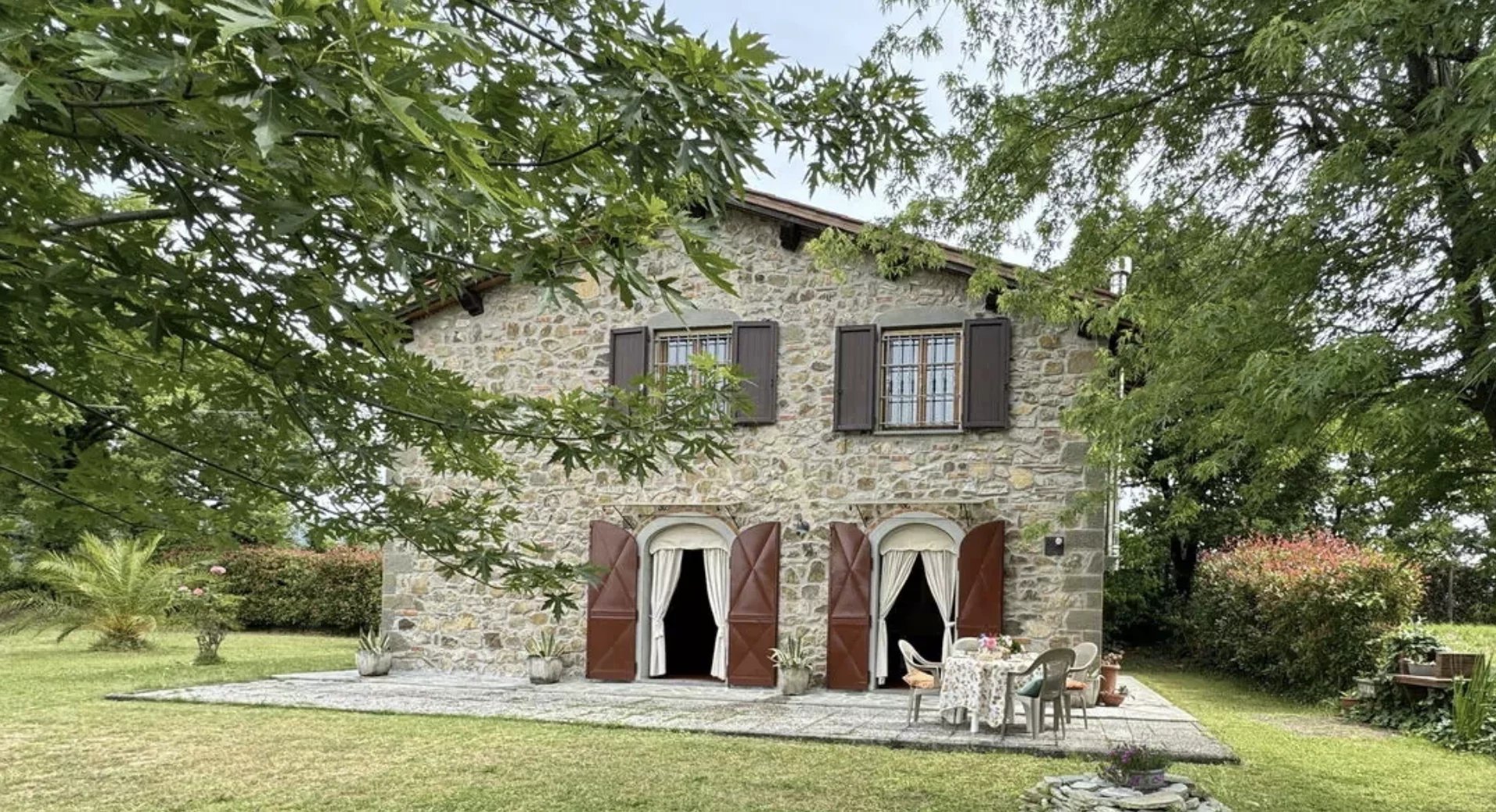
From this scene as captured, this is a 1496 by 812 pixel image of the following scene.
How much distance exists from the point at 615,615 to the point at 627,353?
289 cm

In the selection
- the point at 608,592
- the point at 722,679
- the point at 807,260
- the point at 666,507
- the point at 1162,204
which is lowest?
the point at 722,679

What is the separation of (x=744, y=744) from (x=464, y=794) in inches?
91.7

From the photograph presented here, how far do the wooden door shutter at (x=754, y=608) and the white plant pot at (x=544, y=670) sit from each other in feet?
6.18

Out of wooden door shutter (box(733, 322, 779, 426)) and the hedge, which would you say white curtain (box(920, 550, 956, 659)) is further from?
the hedge

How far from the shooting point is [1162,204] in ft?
20.5

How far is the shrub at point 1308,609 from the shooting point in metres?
11.1

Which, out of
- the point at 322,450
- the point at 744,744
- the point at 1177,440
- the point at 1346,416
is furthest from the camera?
the point at 744,744

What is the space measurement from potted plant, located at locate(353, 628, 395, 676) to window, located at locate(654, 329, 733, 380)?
4.50 m

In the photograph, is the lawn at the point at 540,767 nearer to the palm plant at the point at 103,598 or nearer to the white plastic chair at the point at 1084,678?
the white plastic chair at the point at 1084,678

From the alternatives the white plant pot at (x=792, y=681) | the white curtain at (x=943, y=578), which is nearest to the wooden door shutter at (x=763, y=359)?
the white curtain at (x=943, y=578)

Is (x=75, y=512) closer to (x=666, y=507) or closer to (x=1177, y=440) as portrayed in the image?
(x=1177, y=440)

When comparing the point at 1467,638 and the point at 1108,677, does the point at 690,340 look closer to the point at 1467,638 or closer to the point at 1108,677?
the point at 1108,677

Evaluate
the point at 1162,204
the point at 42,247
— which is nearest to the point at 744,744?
the point at 1162,204

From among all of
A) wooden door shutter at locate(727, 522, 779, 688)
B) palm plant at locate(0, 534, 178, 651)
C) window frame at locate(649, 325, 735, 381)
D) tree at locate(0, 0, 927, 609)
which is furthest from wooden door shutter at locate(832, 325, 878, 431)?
palm plant at locate(0, 534, 178, 651)
